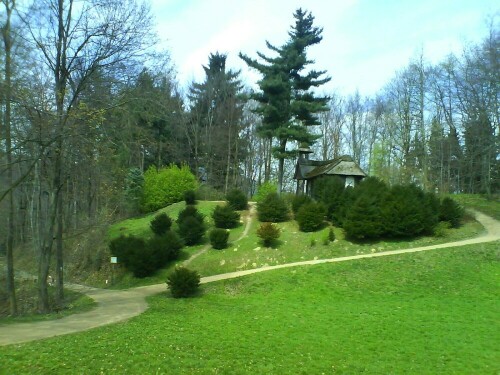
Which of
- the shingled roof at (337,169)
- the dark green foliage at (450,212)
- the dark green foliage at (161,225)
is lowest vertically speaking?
the dark green foliage at (161,225)

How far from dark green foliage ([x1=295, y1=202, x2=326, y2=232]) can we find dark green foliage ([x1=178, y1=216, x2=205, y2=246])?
5.33 m

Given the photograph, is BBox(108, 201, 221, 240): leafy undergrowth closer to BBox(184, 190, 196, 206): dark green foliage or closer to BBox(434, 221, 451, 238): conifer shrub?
BBox(184, 190, 196, 206): dark green foliage

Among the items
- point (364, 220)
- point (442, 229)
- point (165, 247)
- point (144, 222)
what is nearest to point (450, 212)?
point (442, 229)

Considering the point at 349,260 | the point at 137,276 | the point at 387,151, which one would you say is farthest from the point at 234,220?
the point at 387,151

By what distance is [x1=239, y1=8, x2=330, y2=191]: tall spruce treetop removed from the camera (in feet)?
97.5

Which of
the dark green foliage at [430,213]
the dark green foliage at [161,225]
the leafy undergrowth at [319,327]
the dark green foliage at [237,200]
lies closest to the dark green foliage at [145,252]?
the dark green foliage at [161,225]

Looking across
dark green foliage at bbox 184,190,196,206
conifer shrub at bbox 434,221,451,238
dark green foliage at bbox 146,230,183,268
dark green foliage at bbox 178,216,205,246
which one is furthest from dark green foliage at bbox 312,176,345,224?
dark green foliage at bbox 184,190,196,206

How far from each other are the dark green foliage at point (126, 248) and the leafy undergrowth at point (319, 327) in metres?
5.43

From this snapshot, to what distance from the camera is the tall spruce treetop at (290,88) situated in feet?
97.5

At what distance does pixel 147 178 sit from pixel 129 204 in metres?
2.68

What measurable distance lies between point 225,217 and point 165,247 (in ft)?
16.5

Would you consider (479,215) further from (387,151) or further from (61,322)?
(61,322)

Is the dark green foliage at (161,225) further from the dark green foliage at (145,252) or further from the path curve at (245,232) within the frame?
the path curve at (245,232)

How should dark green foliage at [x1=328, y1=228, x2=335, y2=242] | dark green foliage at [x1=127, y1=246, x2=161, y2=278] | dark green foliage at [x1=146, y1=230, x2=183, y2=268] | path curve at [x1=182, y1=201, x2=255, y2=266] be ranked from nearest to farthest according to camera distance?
dark green foliage at [x1=127, y1=246, x2=161, y2=278]
dark green foliage at [x1=146, y1=230, x2=183, y2=268]
dark green foliage at [x1=328, y1=228, x2=335, y2=242]
path curve at [x1=182, y1=201, x2=255, y2=266]
